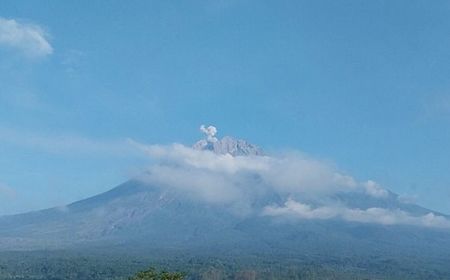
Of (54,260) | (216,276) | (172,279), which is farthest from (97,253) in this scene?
(172,279)

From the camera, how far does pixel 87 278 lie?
111 meters

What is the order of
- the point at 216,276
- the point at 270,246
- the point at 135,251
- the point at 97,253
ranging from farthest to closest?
the point at 270,246, the point at 135,251, the point at 97,253, the point at 216,276

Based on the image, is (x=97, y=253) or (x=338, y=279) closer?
(x=338, y=279)

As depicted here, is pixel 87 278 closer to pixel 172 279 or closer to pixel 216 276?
pixel 216 276

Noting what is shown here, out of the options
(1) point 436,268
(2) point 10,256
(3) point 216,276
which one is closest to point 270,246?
(1) point 436,268

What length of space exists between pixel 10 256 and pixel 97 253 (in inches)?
750

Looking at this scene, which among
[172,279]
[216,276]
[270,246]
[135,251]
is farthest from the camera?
[270,246]

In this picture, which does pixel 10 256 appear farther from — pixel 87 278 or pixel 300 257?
pixel 300 257

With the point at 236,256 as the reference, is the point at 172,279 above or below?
below

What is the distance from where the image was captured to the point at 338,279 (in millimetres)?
113875

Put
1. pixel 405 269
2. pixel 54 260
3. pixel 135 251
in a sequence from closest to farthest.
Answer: pixel 54 260, pixel 405 269, pixel 135 251

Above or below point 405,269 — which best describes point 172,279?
below

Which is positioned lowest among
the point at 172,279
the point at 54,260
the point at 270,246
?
the point at 172,279

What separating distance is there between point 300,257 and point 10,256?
2547 inches
